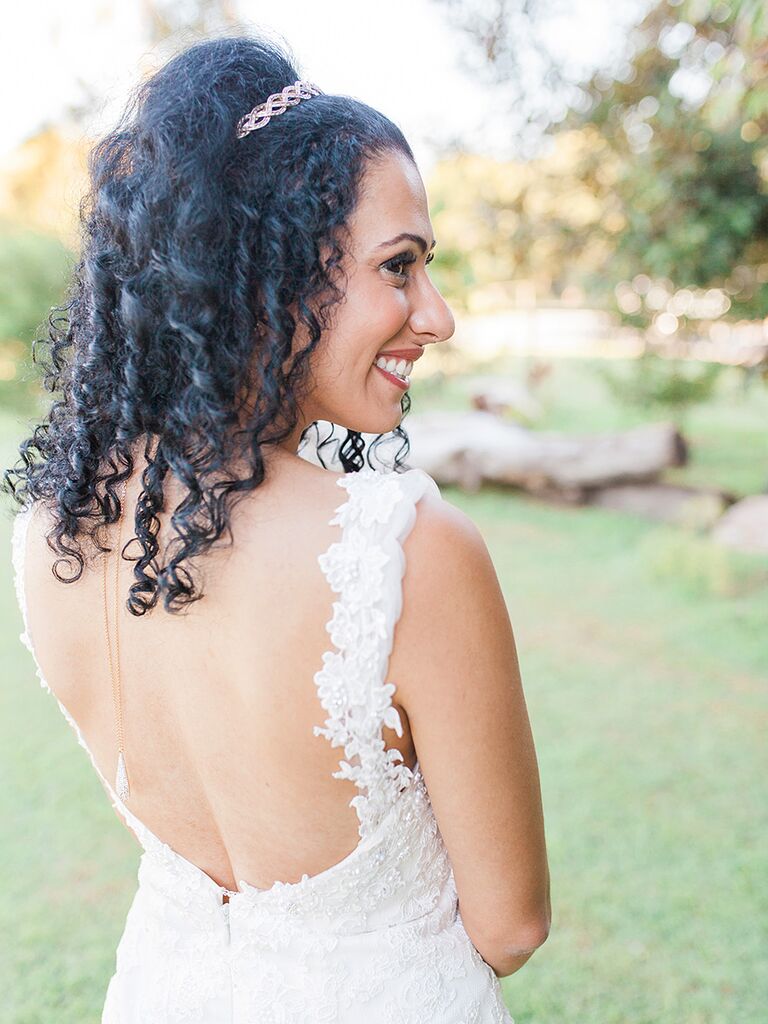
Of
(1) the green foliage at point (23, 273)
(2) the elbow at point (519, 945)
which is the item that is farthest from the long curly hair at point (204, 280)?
(1) the green foliage at point (23, 273)

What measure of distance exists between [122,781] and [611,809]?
2693 millimetres

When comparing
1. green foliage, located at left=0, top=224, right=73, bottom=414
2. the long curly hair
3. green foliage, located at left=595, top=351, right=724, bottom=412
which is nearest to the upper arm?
the long curly hair

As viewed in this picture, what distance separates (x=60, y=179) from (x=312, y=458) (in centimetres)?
873

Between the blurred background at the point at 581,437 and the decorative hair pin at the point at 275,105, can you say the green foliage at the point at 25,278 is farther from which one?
the decorative hair pin at the point at 275,105

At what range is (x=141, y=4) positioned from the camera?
27.6 ft

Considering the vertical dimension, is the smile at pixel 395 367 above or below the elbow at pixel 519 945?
above

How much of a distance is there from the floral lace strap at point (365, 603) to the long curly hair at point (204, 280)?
12cm

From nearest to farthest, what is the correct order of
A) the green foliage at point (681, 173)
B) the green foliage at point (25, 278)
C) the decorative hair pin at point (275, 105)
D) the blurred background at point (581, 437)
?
the decorative hair pin at point (275, 105), the blurred background at point (581, 437), the green foliage at point (681, 173), the green foliage at point (25, 278)

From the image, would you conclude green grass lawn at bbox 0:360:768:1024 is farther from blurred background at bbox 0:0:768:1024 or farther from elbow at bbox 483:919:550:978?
elbow at bbox 483:919:550:978

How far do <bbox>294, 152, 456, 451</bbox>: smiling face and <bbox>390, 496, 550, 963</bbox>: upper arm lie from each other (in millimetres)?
241

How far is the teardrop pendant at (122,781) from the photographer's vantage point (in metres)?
1.15

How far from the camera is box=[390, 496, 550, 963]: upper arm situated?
0.91m

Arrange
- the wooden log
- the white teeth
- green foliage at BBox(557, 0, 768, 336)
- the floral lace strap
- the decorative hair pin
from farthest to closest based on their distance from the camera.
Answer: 1. the wooden log
2. green foliage at BBox(557, 0, 768, 336)
3. the white teeth
4. the decorative hair pin
5. the floral lace strap

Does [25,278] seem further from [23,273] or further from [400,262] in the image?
[400,262]
